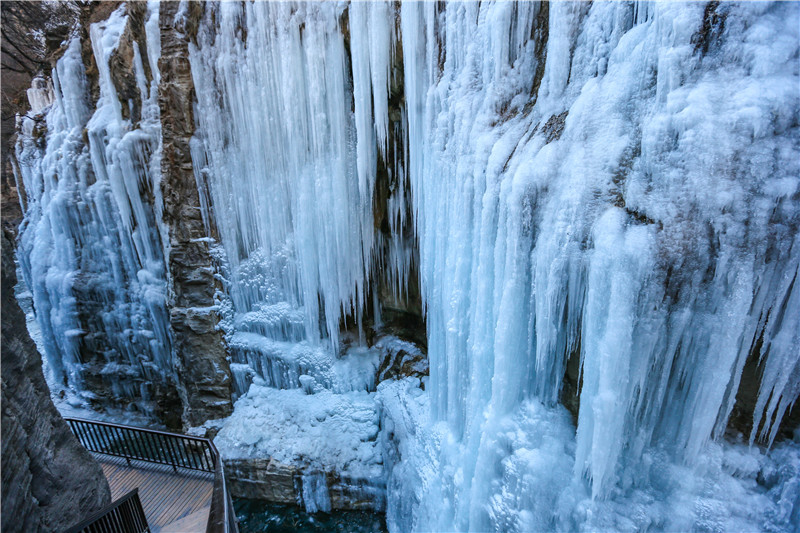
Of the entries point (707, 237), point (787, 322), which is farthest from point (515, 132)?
point (787, 322)

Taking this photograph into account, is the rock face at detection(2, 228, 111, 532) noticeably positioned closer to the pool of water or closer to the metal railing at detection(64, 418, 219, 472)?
the metal railing at detection(64, 418, 219, 472)

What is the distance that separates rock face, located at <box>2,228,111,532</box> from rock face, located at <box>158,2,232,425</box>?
4.18 m

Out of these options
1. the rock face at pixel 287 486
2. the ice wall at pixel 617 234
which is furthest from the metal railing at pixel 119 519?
the ice wall at pixel 617 234

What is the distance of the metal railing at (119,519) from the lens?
10.9 feet

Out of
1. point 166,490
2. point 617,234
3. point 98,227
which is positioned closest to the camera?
point 617,234

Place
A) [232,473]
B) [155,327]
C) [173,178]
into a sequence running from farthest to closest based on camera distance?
[155,327]
[173,178]
[232,473]

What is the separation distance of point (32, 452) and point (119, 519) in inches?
44.6

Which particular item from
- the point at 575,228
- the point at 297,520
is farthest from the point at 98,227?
the point at 575,228

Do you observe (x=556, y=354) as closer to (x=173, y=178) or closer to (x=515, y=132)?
(x=515, y=132)

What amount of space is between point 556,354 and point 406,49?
401 cm

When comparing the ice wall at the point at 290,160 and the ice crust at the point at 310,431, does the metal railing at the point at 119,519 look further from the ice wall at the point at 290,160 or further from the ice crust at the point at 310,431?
the ice wall at the point at 290,160

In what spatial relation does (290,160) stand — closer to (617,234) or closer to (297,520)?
(617,234)

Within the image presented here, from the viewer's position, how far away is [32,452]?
312 centimetres

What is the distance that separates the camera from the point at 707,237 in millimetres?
2232
